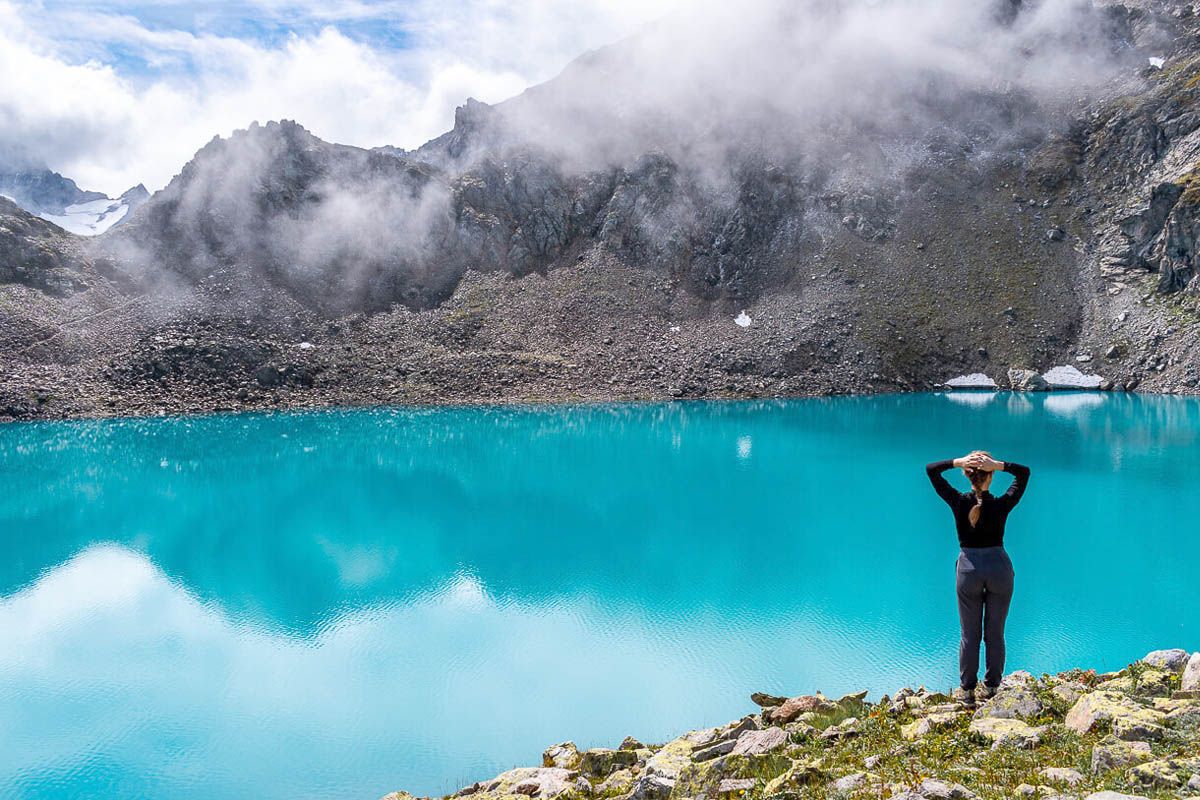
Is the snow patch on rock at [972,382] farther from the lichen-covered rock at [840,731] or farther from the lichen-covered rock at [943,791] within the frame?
the lichen-covered rock at [943,791]

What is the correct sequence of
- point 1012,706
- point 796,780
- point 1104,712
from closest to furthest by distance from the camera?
point 796,780
point 1104,712
point 1012,706

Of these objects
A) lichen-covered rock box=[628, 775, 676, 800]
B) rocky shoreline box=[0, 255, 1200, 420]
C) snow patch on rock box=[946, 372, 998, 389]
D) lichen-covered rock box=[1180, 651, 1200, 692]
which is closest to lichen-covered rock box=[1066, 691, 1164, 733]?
lichen-covered rock box=[1180, 651, 1200, 692]

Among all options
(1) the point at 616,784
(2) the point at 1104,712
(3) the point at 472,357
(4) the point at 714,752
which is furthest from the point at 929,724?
(3) the point at 472,357

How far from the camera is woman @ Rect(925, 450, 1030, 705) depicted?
24.1 feet

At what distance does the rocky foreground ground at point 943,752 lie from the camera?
5523 mm

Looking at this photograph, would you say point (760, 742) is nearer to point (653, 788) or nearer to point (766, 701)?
point (653, 788)

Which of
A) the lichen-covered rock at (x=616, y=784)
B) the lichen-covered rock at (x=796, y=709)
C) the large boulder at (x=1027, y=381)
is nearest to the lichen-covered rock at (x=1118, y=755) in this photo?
the lichen-covered rock at (x=796, y=709)

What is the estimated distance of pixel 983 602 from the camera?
778 centimetres

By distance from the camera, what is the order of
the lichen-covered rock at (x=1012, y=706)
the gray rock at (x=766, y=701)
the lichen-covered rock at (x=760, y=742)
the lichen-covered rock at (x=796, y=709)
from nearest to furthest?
the lichen-covered rock at (x=1012, y=706) < the lichen-covered rock at (x=760, y=742) < the lichen-covered rock at (x=796, y=709) < the gray rock at (x=766, y=701)

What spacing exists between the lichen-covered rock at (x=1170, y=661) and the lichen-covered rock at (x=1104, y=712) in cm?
162

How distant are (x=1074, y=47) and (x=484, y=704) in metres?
92.5

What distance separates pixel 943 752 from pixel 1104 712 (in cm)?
136

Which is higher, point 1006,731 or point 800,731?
point 1006,731

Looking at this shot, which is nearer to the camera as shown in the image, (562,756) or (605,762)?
(605,762)
